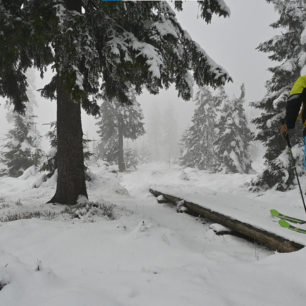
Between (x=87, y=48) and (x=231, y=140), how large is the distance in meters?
25.1

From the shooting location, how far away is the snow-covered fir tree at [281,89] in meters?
10.8

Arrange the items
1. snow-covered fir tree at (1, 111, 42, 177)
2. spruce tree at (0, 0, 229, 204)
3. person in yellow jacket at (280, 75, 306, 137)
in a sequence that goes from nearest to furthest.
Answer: person in yellow jacket at (280, 75, 306, 137) < spruce tree at (0, 0, 229, 204) < snow-covered fir tree at (1, 111, 42, 177)

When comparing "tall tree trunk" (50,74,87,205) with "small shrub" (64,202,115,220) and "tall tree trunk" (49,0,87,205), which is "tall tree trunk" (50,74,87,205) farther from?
"small shrub" (64,202,115,220)

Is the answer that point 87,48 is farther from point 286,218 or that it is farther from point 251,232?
point 286,218

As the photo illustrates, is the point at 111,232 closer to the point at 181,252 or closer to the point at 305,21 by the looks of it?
the point at 181,252

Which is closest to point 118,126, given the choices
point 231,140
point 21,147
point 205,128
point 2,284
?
point 21,147

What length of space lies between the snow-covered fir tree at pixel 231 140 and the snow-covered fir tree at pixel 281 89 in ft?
48.2

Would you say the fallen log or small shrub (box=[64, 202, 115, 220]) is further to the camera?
small shrub (box=[64, 202, 115, 220])

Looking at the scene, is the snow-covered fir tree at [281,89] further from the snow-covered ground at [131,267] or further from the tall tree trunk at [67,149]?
the tall tree trunk at [67,149]

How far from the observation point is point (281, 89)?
11.0 metres

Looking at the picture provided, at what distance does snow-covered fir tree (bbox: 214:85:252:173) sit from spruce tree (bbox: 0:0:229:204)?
21.5m

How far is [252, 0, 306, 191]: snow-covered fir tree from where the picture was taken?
10.8 meters

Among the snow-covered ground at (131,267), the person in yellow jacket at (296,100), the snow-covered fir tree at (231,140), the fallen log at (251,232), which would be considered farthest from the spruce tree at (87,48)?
the snow-covered fir tree at (231,140)

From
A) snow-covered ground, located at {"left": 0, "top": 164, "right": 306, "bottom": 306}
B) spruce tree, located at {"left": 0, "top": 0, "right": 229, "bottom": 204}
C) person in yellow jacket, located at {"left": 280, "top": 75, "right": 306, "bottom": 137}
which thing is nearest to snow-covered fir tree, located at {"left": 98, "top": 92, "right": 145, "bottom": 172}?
spruce tree, located at {"left": 0, "top": 0, "right": 229, "bottom": 204}
